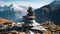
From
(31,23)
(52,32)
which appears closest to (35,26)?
(31,23)

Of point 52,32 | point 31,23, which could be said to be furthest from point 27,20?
point 52,32

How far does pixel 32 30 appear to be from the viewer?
135ft

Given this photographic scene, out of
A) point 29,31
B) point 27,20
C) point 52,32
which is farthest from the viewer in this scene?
point 52,32

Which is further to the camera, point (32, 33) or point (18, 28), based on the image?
point (18, 28)

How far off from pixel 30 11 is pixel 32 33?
3638 millimetres

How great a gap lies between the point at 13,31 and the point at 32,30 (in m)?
2.61

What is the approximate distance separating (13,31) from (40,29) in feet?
11.2

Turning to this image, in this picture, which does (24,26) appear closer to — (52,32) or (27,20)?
(27,20)

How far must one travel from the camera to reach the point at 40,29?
42781mm

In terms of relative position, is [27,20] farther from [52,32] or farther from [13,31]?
[52,32]

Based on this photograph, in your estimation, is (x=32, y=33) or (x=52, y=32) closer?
(x=32, y=33)

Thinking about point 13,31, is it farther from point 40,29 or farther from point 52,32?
point 52,32

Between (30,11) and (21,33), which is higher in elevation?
(30,11)

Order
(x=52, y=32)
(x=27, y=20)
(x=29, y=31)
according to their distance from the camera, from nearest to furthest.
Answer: (x=29, y=31), (x=27, y=20), (x=52, y=32)
